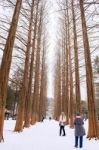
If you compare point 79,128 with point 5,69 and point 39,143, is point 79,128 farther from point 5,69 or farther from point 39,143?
point 5,69

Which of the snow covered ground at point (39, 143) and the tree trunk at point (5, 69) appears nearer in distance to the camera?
the snow covered ground at point (39, 143)

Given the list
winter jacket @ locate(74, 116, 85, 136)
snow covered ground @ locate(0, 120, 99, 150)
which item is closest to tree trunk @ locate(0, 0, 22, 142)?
snow covered ground @ locate(0, 120, 99, 150)

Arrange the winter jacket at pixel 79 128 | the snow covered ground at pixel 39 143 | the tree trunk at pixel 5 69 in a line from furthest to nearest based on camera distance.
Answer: the winter jacket at pixel 79 128, the tree trunk at pixel 5 69, the snow covered ground at pixel 39 143

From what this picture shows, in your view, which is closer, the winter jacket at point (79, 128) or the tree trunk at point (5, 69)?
the tree trunk at point (5, 69)

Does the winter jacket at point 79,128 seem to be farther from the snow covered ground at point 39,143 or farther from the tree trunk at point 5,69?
the tree trunk at point 5,69

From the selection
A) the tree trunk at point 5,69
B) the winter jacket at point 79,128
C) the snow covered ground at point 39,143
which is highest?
the tree trunk at point 5,69

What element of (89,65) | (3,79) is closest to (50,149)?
(3,79)

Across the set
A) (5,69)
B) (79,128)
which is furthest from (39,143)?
(5,69)

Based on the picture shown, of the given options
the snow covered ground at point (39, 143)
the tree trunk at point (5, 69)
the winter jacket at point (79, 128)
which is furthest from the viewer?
the winter jacket at point (79, 128)

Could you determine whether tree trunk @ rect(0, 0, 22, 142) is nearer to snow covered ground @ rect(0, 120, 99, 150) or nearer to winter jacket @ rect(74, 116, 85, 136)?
snow covered ground @ rect(0, 120, 99, 150)

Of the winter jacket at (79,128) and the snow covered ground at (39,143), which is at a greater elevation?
the winter jacket at (79,128)

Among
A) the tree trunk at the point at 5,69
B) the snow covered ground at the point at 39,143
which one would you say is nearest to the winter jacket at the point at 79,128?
the snow covered ground at the point at 39,143

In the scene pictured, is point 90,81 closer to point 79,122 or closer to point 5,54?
point 79,122

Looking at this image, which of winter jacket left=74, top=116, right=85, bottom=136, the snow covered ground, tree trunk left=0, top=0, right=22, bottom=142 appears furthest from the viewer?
winter jacket left=74, top=116, right=85, bottom=136
